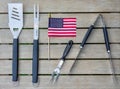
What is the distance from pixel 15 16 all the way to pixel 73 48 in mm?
334

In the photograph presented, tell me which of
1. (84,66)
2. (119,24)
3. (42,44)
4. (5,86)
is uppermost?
(119,24)

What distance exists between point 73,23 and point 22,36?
0.27m

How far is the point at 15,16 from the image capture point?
1718 millimetres

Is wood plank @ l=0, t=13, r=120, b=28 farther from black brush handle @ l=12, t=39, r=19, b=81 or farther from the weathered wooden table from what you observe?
black brush handle @ l=12, t=39, r=19, b=81

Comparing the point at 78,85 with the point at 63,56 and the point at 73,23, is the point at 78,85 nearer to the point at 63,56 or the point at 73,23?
the point at 63,56

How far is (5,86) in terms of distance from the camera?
1.73m

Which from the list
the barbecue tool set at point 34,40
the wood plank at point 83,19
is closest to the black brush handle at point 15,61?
the barbecue tool set at point 34,40

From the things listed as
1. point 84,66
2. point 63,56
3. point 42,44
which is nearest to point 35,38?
point 42,44

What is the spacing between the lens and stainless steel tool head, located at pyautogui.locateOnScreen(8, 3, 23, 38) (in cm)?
172

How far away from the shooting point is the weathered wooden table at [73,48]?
1716 mm

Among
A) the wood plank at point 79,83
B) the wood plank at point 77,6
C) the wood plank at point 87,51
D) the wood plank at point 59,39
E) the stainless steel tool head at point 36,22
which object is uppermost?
the wood plank at point 77,6

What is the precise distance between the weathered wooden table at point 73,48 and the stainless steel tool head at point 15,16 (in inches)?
0.9

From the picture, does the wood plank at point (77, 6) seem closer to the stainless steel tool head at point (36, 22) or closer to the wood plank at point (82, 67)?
the stainless steel tool head at point (36, 22)

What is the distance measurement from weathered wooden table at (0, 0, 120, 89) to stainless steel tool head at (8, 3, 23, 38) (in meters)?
0.02
